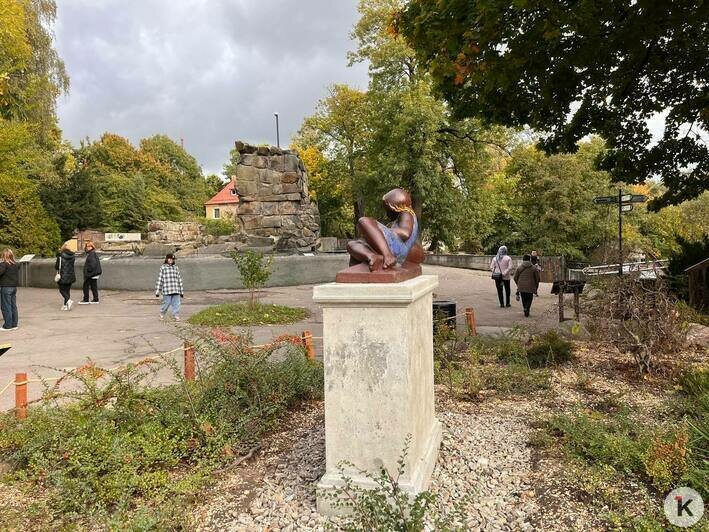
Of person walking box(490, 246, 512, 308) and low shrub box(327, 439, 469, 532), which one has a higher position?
person walking box(490, 246, 512, 308)

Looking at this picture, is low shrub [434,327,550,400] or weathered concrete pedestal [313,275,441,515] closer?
weathered concrete pedestal [313,275,441,515]

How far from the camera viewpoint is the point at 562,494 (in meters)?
3.48

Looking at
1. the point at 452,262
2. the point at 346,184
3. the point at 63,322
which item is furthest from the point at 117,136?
the point at 63,322

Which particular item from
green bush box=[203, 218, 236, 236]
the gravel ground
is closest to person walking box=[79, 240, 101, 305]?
the gravel ground

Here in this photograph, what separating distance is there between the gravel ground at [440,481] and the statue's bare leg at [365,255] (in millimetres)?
1464

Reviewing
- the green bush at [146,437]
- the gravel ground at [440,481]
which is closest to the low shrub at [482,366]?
the gravel ground at [440,481]

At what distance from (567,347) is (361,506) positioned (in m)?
5.01

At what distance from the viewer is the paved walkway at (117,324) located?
7723 millimetres

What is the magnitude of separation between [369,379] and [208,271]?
14.0m

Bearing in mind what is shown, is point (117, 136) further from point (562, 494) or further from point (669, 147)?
point (562, 494)

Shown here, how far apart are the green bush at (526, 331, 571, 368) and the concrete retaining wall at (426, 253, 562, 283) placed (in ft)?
55.8

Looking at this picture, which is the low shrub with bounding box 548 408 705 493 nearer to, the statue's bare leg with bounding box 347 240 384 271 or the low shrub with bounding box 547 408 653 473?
the low shrub with bounding box 547 408 653 473

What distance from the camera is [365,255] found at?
136 inches

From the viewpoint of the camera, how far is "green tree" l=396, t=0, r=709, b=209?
7.19 metres
